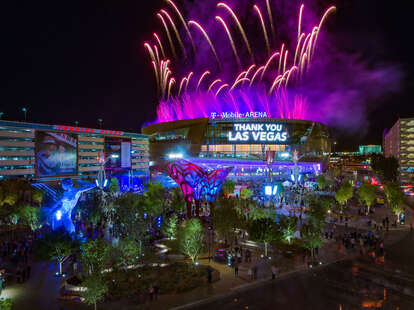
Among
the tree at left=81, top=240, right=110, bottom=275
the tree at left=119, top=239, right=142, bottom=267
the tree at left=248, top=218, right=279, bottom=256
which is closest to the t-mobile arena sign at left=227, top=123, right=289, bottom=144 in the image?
the tree at left=248, top=218, right=279, bottom=256

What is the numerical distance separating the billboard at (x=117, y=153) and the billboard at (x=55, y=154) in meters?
11.3

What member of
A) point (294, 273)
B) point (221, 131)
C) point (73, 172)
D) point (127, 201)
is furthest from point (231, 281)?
point (221, 131)

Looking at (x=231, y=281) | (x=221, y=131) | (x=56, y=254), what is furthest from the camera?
(x=221, y=131)

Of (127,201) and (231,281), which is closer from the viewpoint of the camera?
(231,281)

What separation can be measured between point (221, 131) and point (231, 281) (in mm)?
75001

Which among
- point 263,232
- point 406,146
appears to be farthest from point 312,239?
point 406,146

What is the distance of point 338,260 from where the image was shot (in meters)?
23.3

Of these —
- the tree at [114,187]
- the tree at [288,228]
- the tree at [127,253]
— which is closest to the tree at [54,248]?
the tree at [127,253]

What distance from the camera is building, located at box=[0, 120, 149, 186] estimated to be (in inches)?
2151

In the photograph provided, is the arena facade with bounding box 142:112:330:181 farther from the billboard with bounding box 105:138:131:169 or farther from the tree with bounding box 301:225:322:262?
the tree with bounding box 301:225:322:262

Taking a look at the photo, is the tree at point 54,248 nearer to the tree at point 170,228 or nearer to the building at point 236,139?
the tree at point 170,228

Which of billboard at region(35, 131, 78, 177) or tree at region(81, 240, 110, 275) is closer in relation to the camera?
tree at region(81, 240, 110, 275)

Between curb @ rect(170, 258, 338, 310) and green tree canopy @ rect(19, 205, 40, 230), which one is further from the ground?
green tree canopy @ rect(19, 205, 40, 230)

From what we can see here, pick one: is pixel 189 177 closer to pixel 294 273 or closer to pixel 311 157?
pixel 294 273
